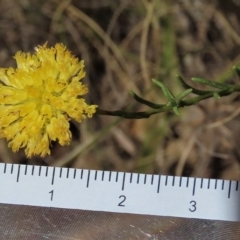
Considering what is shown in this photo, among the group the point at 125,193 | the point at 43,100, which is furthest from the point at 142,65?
the point at 43,100

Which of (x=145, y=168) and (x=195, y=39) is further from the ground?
(x=195, y=39)

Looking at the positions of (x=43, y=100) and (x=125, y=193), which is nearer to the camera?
(x=43, y=100)

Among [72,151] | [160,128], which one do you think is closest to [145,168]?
[160,128]

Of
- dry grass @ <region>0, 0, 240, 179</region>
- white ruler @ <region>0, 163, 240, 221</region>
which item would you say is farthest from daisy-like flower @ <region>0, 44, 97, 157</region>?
dry grass @ <region>0, 0, 240, 179</region>

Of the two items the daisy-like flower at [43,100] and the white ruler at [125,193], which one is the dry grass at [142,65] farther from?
the daisy-like flower at [43,100]

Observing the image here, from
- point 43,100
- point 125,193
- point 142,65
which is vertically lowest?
point 125,193

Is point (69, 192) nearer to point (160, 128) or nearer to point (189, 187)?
point (189, 187)

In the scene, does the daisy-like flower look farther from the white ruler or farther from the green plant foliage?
the white ruler

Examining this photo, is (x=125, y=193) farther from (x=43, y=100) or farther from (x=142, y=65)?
(x=142, y=65)
